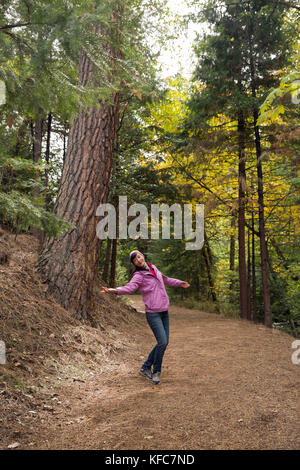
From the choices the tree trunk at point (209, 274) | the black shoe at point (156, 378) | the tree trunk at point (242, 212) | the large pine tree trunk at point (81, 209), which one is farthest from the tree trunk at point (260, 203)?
the tree trunk at point (209, 274)

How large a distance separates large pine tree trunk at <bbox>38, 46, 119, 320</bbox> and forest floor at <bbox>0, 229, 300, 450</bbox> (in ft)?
1.54

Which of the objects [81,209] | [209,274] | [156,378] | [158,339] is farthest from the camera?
[209,274]

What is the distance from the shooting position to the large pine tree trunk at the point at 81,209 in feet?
20.5

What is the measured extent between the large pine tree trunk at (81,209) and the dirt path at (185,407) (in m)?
1.44

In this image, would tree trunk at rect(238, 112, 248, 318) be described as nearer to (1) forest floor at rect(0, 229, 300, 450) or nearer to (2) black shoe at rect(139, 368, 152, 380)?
(1) forest floor at rect(0, 229, 300, 450)

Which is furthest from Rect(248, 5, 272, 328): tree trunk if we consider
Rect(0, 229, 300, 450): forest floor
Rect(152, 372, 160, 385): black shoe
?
Rect(152, 372, 160, 385): black shoe

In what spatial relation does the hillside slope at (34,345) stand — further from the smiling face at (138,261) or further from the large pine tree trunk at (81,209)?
the smiling face at (138,261)

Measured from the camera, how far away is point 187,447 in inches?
106

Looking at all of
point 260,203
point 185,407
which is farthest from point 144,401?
point 260,203

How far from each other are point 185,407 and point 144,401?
0.48m

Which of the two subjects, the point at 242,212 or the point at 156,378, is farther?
the point at 242,212

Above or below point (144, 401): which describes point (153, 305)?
above

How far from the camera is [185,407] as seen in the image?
11.6 feet

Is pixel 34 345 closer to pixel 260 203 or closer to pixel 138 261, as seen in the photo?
pixel 138 261
